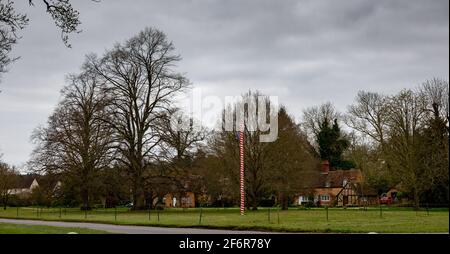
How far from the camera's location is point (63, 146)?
2235 inches

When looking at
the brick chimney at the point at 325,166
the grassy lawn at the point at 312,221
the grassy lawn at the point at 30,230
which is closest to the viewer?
the grassy lawn at the point at 30,230

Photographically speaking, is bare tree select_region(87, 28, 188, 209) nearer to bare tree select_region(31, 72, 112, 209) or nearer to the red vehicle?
bare tree select_region(31, 72, 112, 209)

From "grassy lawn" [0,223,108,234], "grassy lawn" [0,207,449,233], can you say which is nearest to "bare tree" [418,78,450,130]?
"grassy lawn" [0,207,449,233]

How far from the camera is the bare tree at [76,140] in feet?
178

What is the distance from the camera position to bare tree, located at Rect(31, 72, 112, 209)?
178 feet

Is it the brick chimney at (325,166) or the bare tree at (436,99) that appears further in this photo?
the brick chimney at (325,166)

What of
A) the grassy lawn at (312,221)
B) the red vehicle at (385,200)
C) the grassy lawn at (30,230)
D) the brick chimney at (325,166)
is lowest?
the red vehicle at (385,200)

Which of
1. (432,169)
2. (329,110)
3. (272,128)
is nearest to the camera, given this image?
(432,169)

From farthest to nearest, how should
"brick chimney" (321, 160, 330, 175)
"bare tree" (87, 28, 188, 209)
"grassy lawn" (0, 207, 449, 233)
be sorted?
"brick chimney" (321, 160, 330, 175)
"bare tree" (87, 28, 188, 209)
"grassy lawn" (0, 207, 449, 233)

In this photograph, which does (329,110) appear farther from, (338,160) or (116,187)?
(116,187)

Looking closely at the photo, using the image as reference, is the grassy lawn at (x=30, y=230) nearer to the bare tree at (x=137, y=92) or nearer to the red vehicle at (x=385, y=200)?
the bare tree at (x=137, y=92)

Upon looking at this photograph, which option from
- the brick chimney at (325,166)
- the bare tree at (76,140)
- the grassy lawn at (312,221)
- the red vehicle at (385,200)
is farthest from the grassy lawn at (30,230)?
the brick chimney at (325,166)
